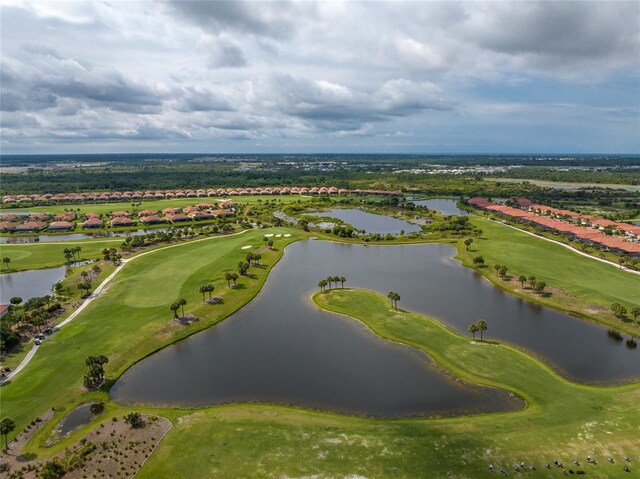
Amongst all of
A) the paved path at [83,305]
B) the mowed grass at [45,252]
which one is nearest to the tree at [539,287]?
the paved path at [83,305]

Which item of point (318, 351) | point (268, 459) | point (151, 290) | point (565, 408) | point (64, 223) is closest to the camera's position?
point (268, 459)

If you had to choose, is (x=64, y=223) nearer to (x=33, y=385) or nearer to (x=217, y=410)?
(x=33, y=385)

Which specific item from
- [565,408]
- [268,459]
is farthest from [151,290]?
[565,408]

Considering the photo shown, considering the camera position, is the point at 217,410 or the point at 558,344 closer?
the point at 217,410

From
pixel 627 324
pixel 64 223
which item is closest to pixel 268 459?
pixel 627 324

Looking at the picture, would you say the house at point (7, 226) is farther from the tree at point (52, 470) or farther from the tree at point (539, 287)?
the tree at point (539, 287)

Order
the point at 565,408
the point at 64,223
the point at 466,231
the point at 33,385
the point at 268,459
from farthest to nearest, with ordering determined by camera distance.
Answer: the point at 64,223 < the point at 466,231 < the point at 33,385 < the point at 565,408 < the point at 268,459

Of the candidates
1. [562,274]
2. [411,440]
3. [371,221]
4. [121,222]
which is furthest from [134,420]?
[371,221]
